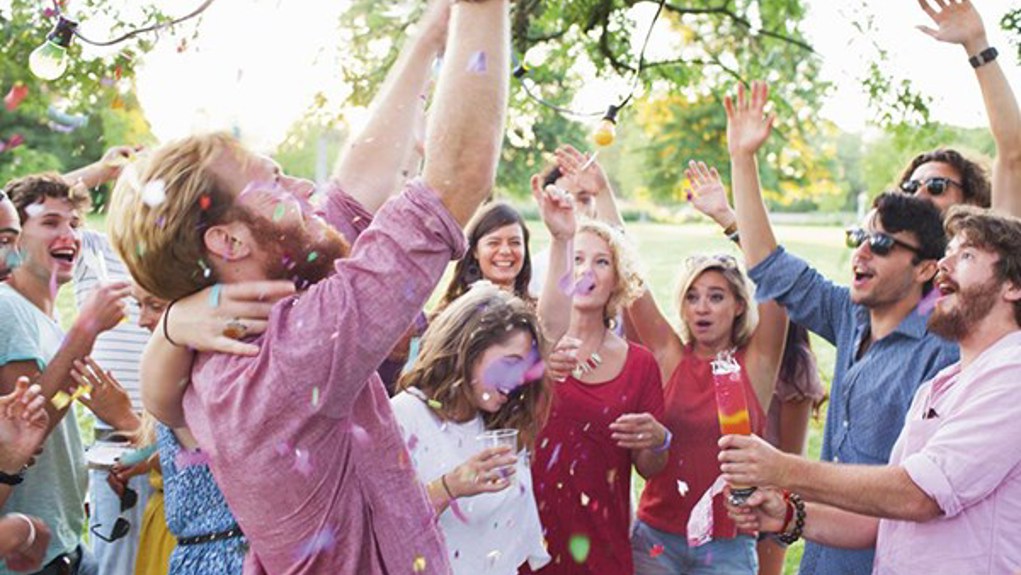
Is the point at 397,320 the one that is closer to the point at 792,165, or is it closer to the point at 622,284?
the point at 622,284

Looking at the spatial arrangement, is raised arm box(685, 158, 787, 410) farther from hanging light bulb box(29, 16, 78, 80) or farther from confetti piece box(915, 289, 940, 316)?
hanging light bulb box(29, 16, 78, 80)

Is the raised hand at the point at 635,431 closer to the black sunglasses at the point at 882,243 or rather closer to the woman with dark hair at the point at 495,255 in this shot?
the woman with dark hair at the point at 495,255

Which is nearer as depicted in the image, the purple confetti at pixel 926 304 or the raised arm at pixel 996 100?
the purple confetti at pixel 926 304

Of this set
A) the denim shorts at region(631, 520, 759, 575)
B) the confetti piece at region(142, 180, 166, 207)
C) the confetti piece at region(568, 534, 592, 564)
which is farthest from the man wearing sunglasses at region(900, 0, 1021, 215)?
the confetti piece at region(142, 180, 166, 207)

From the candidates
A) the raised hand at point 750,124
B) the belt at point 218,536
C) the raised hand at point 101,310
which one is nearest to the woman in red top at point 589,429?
the raised hand at point 750,124

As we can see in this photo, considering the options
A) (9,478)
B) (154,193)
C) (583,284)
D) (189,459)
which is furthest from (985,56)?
(9,478)

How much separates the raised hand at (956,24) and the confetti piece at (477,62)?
289 centimetres

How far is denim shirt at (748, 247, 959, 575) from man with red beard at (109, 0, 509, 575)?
1.99 meters

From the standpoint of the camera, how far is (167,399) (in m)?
1.84

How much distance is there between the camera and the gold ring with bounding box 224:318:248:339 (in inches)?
66.8

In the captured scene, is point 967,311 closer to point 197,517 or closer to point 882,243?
point 882,243

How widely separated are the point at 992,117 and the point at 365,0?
7902mm

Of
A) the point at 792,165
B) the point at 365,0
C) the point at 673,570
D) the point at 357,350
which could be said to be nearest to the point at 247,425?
the point at 357,350

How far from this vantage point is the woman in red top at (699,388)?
158 inches
